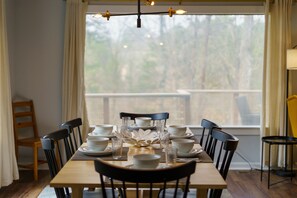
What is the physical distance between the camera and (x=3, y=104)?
3.98 meters

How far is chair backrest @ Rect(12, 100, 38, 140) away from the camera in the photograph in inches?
185

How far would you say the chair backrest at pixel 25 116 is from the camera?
4.69 meters

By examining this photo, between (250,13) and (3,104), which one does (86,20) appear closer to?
(3,104)

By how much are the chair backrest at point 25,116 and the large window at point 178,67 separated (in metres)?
0.77

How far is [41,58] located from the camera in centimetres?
488

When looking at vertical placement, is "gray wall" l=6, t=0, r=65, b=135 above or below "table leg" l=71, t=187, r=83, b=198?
above

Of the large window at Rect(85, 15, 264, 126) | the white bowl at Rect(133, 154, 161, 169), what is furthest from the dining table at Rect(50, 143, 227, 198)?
the large window at Rect(85, 15, 264, 126)

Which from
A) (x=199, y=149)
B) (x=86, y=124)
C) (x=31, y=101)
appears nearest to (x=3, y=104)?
(x=31, y=101)

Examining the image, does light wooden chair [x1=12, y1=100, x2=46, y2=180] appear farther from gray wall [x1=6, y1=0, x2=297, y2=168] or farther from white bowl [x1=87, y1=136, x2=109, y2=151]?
white bowl [x1=87, y1=136, x2=109, y2=151]

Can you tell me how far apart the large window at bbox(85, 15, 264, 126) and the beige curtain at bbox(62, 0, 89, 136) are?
32cm

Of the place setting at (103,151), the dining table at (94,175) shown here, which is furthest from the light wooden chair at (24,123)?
the dining table at (94,175)

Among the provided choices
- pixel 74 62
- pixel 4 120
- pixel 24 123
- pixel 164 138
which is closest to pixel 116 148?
pixel 164 138

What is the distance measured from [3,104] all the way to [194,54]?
261 centimetres

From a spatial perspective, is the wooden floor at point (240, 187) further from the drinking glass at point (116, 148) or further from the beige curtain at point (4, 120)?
the drinking glass at point (116, 148)
